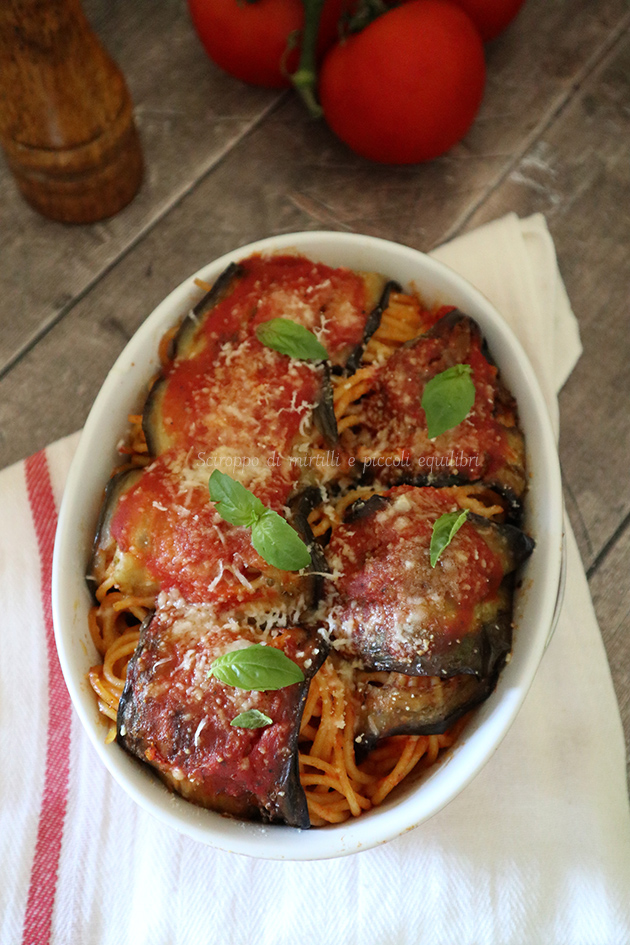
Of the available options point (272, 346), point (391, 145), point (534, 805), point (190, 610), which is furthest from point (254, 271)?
point (534, 805)

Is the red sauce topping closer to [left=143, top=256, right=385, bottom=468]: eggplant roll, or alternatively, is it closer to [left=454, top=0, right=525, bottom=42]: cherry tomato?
[left=143, top=256, right=385, bottom=468]: eggplant roll

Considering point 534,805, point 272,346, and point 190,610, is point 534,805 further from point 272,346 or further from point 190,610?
point 272,346

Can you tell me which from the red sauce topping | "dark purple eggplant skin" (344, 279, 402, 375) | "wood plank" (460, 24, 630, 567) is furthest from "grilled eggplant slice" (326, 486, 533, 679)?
"wood plank" (460, 24, 630, 567)

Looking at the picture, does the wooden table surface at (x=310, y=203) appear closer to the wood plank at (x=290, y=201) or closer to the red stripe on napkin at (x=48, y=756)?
the wood plank at (x=290, y=201)

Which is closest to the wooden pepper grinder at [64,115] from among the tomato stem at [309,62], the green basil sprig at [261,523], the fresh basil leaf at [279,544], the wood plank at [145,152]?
the wood plank at [145,152]

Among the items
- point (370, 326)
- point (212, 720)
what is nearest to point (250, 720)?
point (212, 720)

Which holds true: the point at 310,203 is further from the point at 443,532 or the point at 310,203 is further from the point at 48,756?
the point at 48,756
